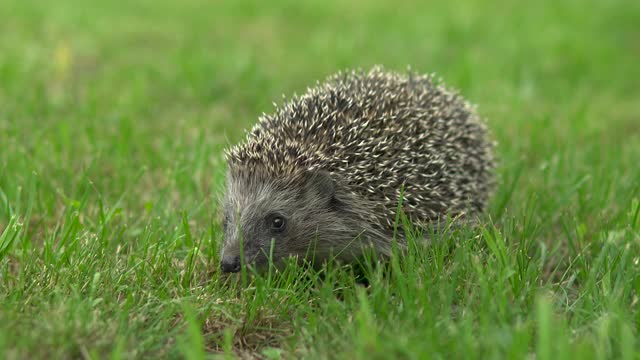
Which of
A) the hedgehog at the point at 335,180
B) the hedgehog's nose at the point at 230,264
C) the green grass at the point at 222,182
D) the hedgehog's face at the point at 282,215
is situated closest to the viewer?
the green grass at the point at 222,182

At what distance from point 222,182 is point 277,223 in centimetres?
109

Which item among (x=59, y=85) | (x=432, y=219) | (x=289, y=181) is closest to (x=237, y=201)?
(x=289, y=181)

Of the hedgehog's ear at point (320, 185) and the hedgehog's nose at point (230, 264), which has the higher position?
the hedgehog's ear at point (320, 185)

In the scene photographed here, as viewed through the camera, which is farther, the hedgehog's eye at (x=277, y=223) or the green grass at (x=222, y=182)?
the hedgehog's eye at (x=277, y=223)

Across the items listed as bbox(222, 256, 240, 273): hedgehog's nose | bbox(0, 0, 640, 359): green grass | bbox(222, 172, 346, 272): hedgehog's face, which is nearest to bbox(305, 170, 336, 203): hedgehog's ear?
bbox(222, 172, 346, 272): hedgehog's face

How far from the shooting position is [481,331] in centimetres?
380

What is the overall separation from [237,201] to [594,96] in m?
6.57

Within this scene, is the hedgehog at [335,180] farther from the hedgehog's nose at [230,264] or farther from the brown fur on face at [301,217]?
the hedgehog's nose at [230,264]

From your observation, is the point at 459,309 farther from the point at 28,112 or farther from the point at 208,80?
the point at 208,80

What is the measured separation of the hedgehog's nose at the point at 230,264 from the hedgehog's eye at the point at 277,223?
1.89ft

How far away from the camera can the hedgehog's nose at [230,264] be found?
493cm

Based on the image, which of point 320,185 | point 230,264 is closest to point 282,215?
point 320,185

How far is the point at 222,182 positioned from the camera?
6.42 m

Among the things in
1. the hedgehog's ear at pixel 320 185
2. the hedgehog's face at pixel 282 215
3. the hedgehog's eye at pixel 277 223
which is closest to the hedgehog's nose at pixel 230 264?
the hedgehog's face at pixel 282 215
